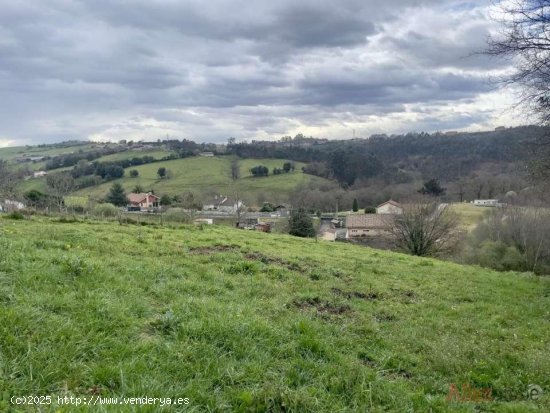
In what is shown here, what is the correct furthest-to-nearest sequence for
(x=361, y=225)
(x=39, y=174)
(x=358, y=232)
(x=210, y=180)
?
(x=210, y=180) → (x=39, y=174) → (x=361, y=225) → (x=358, y=232)

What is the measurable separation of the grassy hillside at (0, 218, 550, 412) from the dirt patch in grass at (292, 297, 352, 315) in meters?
0.05

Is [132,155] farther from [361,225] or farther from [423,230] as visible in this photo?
[423,230]

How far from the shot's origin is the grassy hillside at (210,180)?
295 ft

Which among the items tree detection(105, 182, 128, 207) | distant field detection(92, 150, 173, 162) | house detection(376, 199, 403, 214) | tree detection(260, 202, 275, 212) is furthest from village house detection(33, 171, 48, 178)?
house detection(376, 199, 403, 214)

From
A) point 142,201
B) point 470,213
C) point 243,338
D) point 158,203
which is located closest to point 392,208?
point 470,213

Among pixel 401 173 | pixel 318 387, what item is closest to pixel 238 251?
pixel 318 387

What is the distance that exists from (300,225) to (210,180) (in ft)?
190

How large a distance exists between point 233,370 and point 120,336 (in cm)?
151

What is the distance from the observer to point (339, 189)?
316ft

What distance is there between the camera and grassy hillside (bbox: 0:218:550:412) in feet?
13.9

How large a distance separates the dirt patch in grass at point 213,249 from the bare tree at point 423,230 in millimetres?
25410

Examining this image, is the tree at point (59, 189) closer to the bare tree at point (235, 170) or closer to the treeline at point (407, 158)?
the bare tree at point (235, 170)

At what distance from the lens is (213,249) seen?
14.4 m

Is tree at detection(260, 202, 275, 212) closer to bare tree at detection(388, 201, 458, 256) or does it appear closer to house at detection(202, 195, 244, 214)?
house at detection(202, 195, 244, 214)
